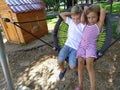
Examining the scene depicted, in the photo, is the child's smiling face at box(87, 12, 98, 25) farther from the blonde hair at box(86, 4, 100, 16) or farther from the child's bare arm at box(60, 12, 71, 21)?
the child's bare arm at box(60, 12, 71, 21)

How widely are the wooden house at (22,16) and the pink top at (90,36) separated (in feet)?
10.9

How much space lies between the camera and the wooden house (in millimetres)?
6371

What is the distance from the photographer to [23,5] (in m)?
6.57

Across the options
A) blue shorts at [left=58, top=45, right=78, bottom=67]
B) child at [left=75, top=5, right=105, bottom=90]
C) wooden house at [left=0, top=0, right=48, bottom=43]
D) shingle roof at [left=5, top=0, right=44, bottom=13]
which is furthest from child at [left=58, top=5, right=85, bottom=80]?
shingle roof at [left=5, top=0, right=44, bottom=13]

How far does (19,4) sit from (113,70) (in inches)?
127

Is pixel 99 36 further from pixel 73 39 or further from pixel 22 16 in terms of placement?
pixel 22 16

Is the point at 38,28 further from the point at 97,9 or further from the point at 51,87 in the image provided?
the point at 97,9

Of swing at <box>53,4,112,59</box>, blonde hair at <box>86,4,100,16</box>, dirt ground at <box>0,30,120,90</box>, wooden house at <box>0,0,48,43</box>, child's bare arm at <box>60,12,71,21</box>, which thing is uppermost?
blonde hair at <box>86,4,100,16</box>

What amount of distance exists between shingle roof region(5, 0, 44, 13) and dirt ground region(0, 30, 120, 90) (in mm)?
1156

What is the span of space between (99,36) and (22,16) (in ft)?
11.7

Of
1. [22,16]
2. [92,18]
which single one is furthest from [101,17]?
[22,16]

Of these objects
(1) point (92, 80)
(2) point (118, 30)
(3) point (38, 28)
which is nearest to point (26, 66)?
(3) point (38, 28)

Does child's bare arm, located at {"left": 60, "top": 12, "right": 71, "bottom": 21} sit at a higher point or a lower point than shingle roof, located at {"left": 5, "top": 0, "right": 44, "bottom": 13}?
higher

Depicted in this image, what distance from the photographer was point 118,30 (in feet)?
19.2
